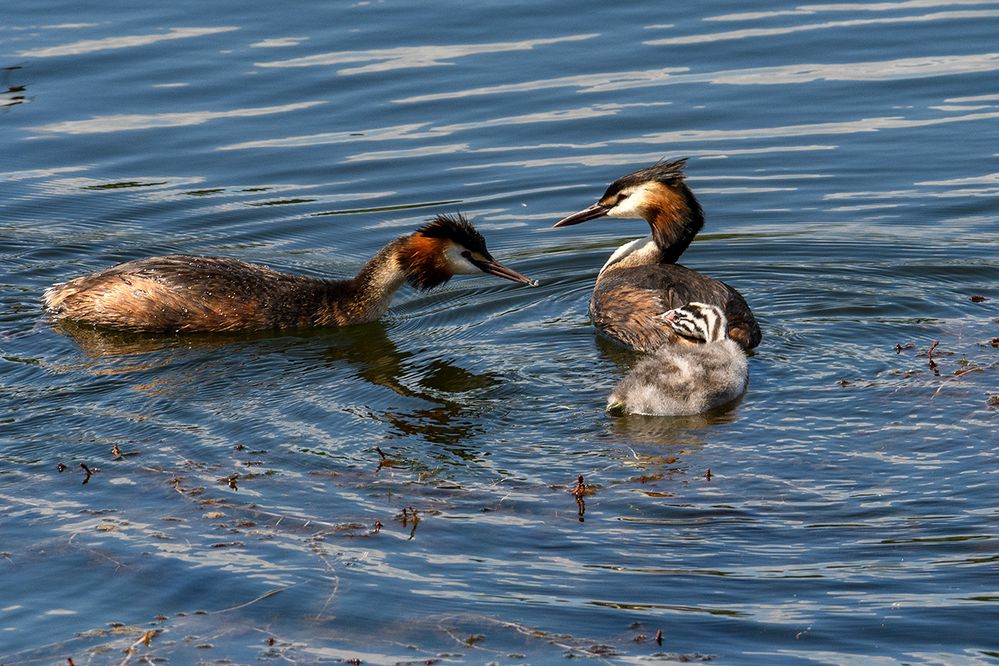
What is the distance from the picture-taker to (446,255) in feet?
32.8

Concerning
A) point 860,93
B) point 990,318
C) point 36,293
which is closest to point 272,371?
point 36,293

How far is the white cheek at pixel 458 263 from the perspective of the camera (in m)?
9.96

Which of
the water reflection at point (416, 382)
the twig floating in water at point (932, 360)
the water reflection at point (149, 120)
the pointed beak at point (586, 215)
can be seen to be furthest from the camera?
the water reflection at point (149, 120)

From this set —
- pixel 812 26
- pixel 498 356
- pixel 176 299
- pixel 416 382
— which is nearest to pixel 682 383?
pixel 498 356

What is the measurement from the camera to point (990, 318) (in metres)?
9.19

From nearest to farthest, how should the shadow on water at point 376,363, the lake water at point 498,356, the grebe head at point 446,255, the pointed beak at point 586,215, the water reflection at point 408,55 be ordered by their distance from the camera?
the lake water at point 498,356 → the shadow on water at point 376,363 → the grebe head at point 446,255 → the pointed beak at point 586,215 → the water reflection at point 408,55

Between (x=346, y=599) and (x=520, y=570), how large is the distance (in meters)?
0.69

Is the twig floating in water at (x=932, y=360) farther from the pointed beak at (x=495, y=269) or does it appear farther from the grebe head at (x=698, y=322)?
the pointed beak at (x=495, y=269)

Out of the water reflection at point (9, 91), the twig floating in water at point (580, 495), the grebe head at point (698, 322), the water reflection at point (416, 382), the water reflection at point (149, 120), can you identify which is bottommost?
the water reflection at point (416, 382)

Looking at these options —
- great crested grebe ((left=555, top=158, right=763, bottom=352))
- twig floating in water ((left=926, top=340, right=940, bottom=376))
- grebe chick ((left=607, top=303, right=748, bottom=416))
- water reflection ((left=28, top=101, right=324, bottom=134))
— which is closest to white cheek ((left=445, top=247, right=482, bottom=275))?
great crested grebe ((left=555, top=158, right=763, bottom=352))

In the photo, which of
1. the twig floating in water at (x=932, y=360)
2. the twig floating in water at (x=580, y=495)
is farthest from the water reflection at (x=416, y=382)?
the twig floating in water at (x=932, y=360)

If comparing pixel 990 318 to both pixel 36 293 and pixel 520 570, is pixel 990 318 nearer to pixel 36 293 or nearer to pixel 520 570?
pixel 520 570

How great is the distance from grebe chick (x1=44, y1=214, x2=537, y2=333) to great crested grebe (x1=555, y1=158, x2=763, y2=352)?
2.15 ft

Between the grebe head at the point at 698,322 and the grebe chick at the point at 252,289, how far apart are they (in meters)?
1.30
